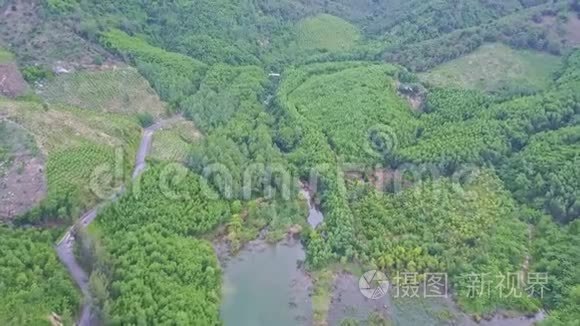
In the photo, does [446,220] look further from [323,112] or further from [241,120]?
[241,120]

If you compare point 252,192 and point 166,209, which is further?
point 252,192

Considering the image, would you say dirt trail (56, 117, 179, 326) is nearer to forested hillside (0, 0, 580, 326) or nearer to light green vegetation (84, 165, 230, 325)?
forested hillside (0, 0, 580, 326)

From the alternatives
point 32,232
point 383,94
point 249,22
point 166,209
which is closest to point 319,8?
point 249,22

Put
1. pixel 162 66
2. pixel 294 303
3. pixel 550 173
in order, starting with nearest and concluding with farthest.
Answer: pixel 294 303 → pixel 550 173 → pixel 162 66

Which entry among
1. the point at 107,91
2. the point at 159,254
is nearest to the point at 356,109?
the point at 107,91

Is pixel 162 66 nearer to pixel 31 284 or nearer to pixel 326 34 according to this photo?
pixel 326 34

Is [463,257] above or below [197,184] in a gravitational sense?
below
